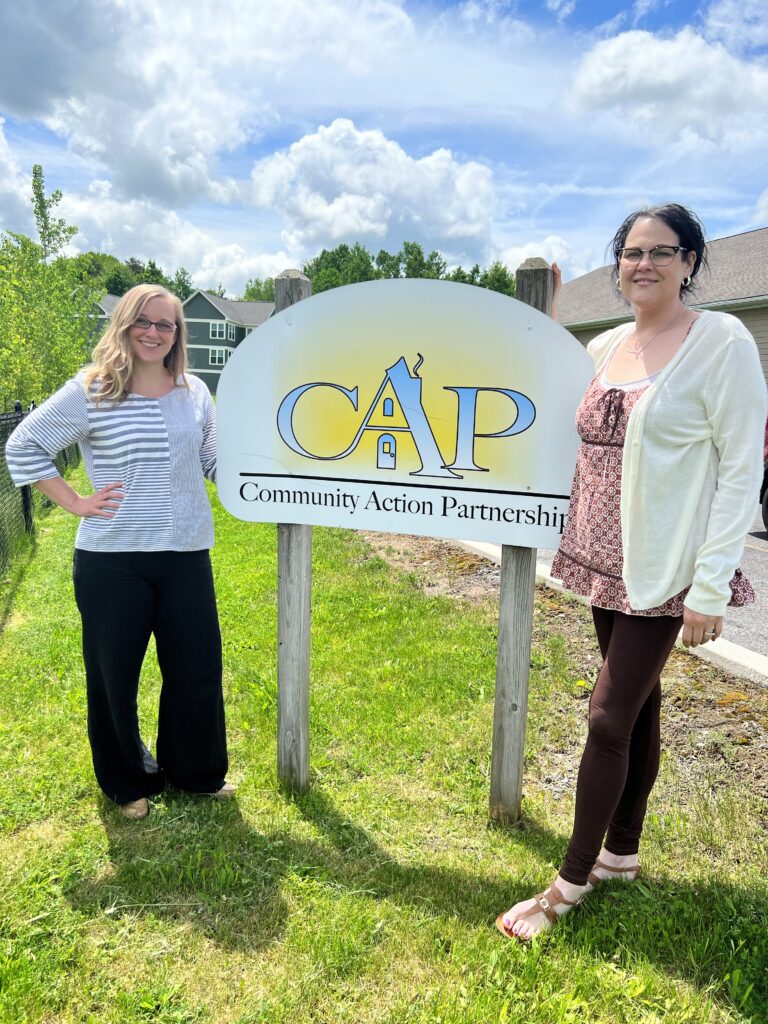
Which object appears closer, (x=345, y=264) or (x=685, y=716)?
(x=685, y=716)

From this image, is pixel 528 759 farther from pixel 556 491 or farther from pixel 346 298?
pixel 346 298

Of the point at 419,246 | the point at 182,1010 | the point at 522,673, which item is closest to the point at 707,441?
the point at 522,673

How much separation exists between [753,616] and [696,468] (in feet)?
13.9


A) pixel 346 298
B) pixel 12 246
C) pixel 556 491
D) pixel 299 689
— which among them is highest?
pixel 12 246

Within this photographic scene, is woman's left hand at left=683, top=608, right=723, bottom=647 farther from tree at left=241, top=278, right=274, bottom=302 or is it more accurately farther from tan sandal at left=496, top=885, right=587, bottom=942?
tree at left=241, top=278, right=274, bottom=302

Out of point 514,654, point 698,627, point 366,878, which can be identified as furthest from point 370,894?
point 698,627

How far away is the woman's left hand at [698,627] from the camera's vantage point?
1.92 m

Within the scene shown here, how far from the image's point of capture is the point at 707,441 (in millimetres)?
1938

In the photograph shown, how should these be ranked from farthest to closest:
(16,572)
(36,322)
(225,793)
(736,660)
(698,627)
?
1. (36,322)
2. (16,572)
3. (736,660)
4. (225,793)
5. (698,627)

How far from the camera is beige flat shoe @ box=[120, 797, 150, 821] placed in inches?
114

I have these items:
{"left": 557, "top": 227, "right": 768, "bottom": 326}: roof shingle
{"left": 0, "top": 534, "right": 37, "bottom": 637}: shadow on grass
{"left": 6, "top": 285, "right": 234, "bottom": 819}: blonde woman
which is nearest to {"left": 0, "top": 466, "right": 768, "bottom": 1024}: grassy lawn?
{"left": 6, "top": 285, "right": 234, "bottom": 819}: blonde woman

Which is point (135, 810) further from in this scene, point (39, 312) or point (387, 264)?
point (387, 264)

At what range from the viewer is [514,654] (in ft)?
9.01

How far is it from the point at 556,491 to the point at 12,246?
47.6ft
